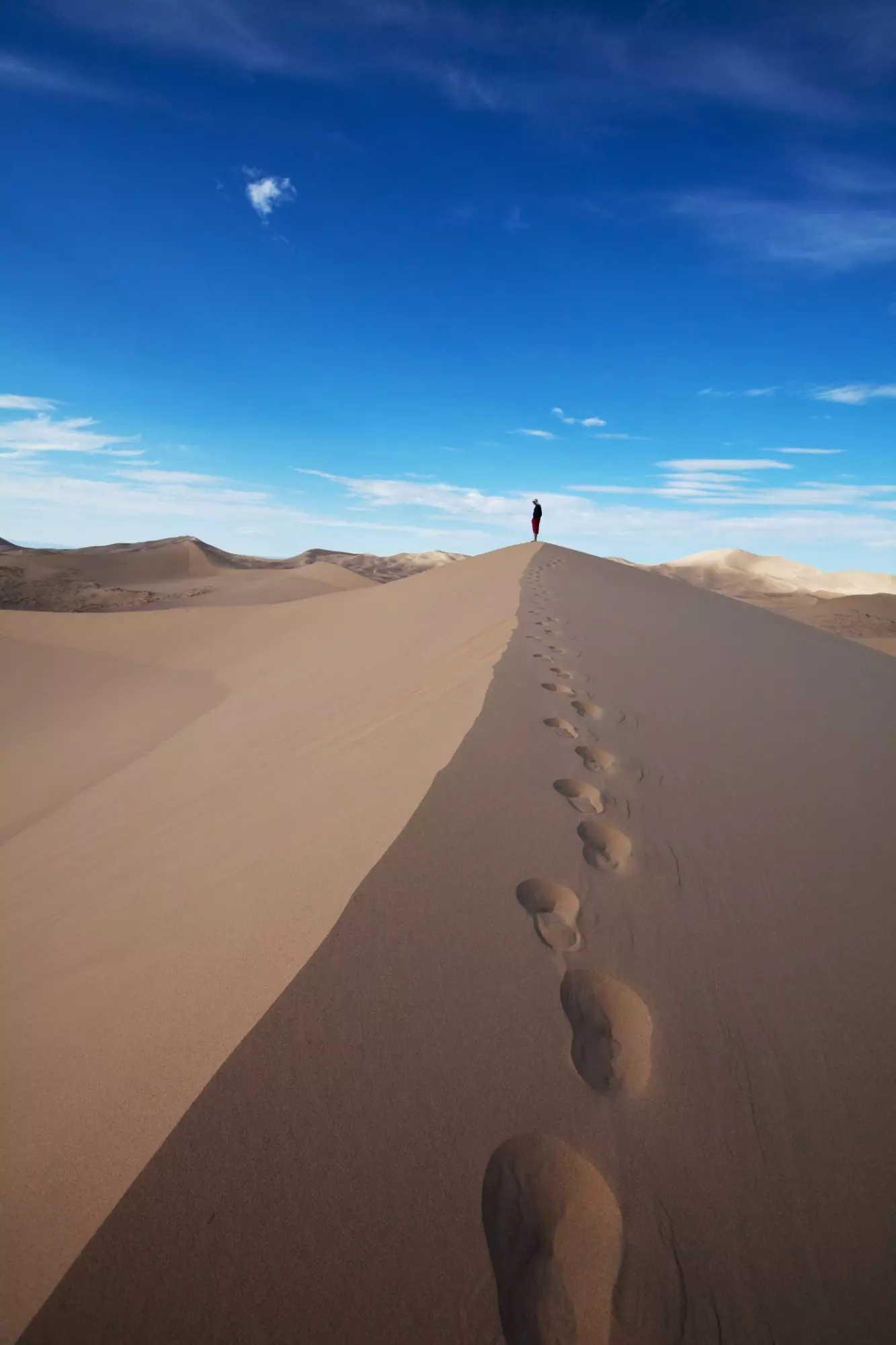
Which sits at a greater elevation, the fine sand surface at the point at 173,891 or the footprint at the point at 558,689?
the footprint at the point at 558,689

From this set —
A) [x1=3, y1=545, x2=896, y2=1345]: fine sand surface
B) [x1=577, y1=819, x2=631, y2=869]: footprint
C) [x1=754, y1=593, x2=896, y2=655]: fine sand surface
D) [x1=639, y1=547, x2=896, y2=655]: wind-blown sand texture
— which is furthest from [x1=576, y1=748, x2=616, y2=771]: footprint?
[x1=754, y1=593, x2=896, y2=655]: fine sand surface

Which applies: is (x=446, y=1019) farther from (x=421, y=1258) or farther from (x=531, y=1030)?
(x=421, y=1258)

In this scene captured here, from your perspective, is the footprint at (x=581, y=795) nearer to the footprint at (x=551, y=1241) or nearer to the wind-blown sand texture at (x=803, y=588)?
the footprint at (x=551, y=1241)

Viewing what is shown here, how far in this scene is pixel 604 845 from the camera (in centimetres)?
187

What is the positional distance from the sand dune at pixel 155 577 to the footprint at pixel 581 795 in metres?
15.7

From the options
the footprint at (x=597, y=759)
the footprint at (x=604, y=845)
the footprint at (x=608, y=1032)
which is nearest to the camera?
the footprint at (x=608, y=1032)

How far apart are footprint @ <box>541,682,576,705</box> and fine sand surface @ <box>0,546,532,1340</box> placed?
0.31 m

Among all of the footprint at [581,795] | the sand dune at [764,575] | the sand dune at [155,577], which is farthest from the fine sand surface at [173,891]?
the sand dune at [764,575]

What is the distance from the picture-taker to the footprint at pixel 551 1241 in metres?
0.82

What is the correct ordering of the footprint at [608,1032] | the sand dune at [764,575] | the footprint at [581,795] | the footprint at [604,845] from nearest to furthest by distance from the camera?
the footprint at [608,1032]
the footprint at [604,845]
the footprint at [581,795]
the sand dune at [764,575]

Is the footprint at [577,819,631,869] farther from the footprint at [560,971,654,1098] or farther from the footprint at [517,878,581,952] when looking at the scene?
the footprint at [560,971,654,1098]

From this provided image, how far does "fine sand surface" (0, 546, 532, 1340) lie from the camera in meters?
1.03

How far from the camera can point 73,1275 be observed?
836 mm

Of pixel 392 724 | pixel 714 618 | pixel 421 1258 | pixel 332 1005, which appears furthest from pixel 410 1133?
pixel 714 618
